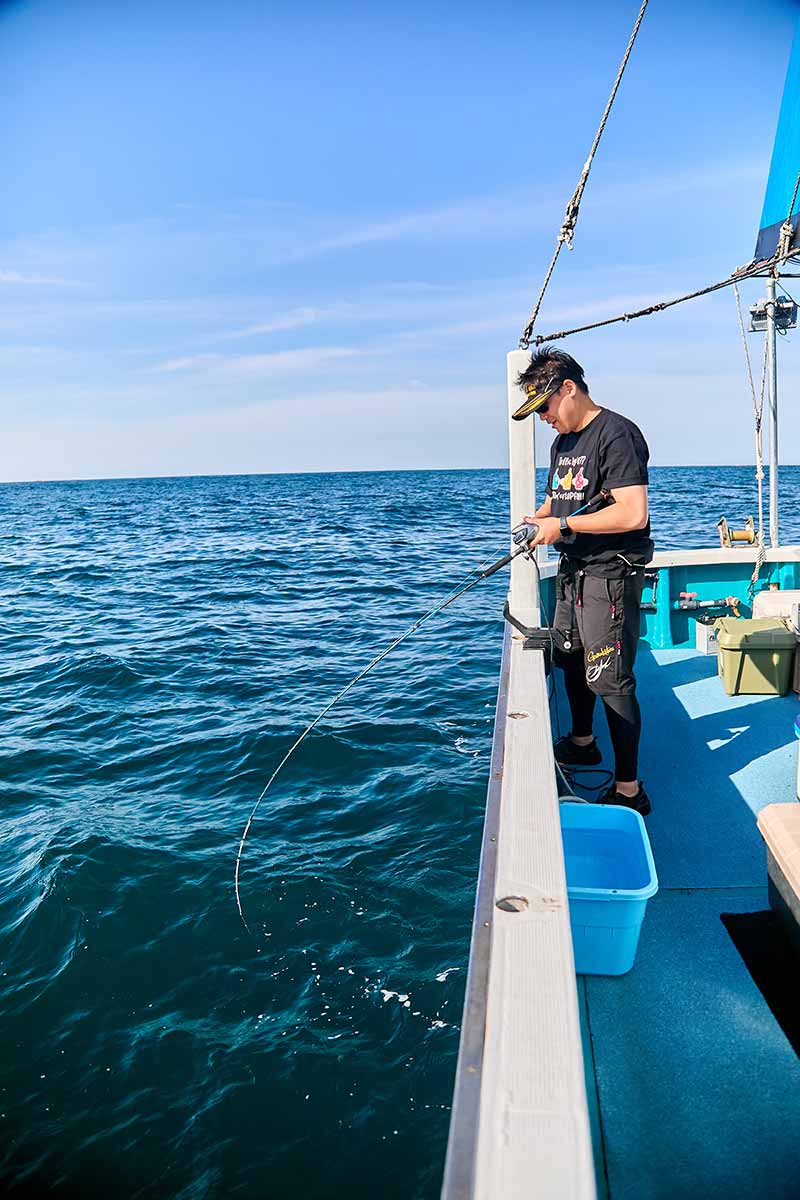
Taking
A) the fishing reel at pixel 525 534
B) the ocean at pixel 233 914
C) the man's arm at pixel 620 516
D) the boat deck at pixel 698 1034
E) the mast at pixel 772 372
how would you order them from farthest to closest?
the mast at pixel 772 372
the fishing reel at pixel 525 534
the man's arm at pixel 620 516
the ocean at pixel 233 914
the boat deck at pixel 698 1034

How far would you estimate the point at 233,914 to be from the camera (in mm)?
4027

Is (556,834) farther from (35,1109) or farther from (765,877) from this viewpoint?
(35,1109)

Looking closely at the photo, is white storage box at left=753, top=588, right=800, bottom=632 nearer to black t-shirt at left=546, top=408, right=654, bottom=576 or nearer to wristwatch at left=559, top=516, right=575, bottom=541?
black t-shirt at left=546, top=408, right=654, bottom=576

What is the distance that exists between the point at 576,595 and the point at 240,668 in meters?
6.26

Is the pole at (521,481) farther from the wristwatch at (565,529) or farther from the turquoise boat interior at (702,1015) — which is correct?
the wristwatch at (565,529)

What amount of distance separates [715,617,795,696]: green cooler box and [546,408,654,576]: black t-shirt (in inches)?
80.0

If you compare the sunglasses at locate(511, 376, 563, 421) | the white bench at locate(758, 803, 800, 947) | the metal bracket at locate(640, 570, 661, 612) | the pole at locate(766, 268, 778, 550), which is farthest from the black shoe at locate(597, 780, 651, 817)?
the pole at locate(766, 268, 778, 550)

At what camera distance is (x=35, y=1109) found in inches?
115

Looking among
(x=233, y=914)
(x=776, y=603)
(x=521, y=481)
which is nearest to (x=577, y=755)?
(x=521, y=481)

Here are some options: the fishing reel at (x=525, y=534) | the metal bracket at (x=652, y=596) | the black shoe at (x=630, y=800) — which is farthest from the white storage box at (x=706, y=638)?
the black shoe at (x=630, y=800)

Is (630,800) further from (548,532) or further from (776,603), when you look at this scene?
(776,603)

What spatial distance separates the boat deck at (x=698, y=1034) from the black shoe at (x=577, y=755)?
0.99 ft

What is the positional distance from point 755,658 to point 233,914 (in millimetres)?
3391

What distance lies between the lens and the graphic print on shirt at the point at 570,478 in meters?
3.10
